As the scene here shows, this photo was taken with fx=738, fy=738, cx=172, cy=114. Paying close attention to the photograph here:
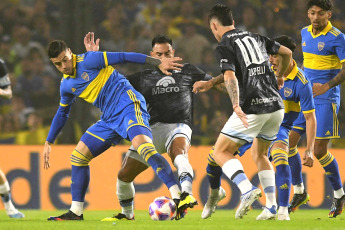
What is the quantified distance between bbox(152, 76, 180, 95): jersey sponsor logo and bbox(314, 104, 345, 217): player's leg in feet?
5.18

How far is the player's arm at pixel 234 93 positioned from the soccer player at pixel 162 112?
1392mm

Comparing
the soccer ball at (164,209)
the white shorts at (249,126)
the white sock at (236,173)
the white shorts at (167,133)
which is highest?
the white shorts at (249,126)

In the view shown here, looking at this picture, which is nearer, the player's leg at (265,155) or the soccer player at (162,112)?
the player's leg at (265,155)

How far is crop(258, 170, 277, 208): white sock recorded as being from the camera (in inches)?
251

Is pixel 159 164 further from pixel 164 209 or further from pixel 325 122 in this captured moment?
pixel 325 122

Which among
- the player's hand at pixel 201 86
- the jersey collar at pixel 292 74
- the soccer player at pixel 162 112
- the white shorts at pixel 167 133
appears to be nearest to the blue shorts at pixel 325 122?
the jersey collar at pixel 292 74

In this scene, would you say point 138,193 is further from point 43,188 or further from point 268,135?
point 268,135

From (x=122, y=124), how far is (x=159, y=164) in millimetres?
670

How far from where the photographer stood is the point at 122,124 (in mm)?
6746

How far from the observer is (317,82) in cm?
795

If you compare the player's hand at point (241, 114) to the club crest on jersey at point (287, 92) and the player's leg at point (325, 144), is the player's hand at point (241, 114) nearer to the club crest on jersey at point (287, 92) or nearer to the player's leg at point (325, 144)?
the club crest on jersey at point (287, 92)

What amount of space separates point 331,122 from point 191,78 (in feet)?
5.15

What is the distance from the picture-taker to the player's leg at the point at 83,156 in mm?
6855

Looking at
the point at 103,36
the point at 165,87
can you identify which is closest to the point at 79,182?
the point at 165,87
